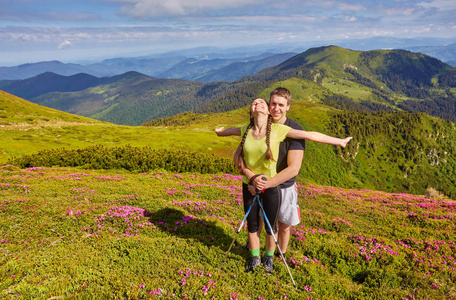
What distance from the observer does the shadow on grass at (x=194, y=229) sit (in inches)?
355

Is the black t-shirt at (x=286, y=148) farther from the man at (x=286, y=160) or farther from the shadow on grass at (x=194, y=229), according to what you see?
the shadow on grass at (x=194, y=229)

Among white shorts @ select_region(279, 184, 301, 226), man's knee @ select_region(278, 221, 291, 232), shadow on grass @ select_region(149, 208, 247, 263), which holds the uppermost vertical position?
white shorts @ select_region(279, 184, 301, 226)

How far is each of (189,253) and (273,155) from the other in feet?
17.0

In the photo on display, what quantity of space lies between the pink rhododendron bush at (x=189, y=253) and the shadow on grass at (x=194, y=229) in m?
0.05

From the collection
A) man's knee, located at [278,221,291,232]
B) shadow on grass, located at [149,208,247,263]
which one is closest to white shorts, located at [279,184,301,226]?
man's knee, located at [278,221,291,232]

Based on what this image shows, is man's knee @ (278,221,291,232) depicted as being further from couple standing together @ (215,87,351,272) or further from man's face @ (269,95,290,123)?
man's face @ (269,95,290,123)

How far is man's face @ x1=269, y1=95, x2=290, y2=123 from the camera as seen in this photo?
5.84 metres

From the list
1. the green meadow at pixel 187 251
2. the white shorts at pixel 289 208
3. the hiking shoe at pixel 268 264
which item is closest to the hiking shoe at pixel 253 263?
the green meadow at pixel 187 251

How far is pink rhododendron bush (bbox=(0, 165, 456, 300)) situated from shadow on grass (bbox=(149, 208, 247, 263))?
0.05 metres

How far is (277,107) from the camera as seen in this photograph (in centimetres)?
585

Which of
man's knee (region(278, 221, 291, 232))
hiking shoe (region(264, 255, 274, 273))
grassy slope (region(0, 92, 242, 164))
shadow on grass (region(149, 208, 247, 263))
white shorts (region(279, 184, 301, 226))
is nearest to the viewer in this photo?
white shorts (region(279, 184, 301, 226))

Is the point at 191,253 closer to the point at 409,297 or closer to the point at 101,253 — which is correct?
the point at 101,253

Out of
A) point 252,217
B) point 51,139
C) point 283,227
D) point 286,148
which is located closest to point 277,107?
point 286,148

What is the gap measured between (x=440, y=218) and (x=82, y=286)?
61.7 feet
